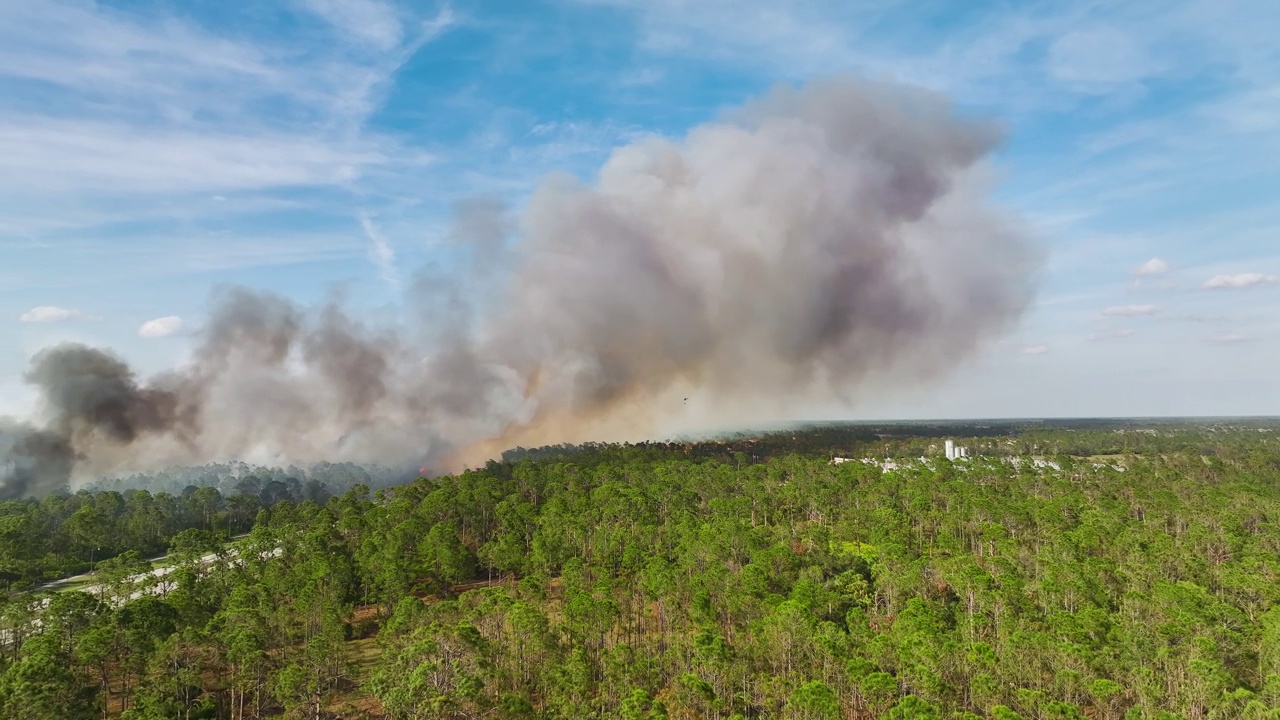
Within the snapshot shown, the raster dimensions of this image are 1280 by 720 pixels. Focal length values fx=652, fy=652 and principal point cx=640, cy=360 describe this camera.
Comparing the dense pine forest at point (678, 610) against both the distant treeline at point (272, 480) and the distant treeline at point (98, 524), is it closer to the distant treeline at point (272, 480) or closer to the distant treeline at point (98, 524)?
the distant treeline at point (98, 524)

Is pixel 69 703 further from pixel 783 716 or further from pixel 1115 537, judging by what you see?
pixel 1115 537

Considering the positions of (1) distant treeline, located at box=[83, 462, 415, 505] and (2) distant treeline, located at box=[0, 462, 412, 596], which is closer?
(2) distant treeline, located at box=[0, 462, 412, 596]

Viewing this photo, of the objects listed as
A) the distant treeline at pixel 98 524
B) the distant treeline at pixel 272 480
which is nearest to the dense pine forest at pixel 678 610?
the distant treeline at pixel 98 524

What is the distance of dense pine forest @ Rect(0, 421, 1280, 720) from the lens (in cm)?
2881

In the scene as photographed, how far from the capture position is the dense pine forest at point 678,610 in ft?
94.5

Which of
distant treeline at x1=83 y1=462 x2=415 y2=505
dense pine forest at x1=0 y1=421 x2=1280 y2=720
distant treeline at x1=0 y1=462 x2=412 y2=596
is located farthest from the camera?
distant treeline at x1=83 y1=462 x2=415 y2=505

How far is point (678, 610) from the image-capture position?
136 feet

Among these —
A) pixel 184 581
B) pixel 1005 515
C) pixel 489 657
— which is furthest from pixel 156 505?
pixel 1005 515

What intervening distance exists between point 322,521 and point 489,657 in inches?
1555

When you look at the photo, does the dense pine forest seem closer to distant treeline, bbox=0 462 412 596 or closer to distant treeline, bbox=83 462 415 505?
distant treeline, bbox=0 462 412 596

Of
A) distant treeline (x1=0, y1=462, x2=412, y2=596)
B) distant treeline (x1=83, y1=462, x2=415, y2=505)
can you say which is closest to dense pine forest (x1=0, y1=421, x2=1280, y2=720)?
distant treeline (x1=0, y1=462, x2=412, y2=596)

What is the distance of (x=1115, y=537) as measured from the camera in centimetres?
5284

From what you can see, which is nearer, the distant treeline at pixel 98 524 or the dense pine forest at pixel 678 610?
the dense pine forest at pixel 678 610

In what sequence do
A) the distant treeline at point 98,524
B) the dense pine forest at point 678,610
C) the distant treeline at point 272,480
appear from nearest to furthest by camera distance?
the dense pine forest at point 678,610, the distant treeline at point 98,524, the distant treeline at point 272,480
